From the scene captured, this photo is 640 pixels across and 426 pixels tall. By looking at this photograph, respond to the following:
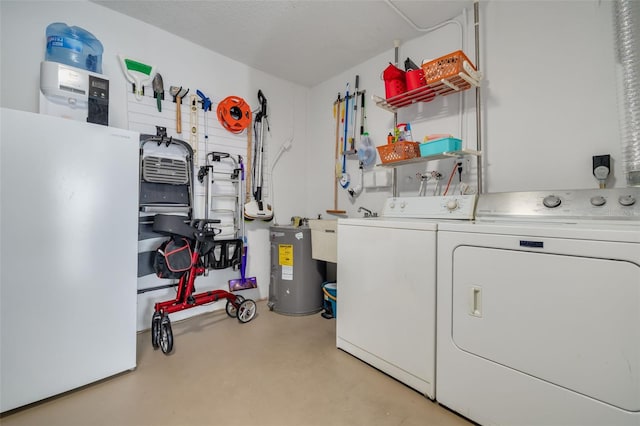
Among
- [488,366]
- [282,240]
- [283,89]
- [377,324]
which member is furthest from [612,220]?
[283,89]

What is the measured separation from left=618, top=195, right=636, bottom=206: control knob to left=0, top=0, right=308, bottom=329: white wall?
106 inches

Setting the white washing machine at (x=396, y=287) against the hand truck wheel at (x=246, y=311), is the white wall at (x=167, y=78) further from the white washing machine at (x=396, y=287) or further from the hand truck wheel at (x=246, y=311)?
the white washing machine at (x=396, y=287)

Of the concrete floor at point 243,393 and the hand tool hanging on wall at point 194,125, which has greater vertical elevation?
the hand tool hanging on wall at point 194,125

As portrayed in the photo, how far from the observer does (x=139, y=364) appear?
5.79ft

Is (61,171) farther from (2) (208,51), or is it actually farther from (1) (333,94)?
(1) (333,94)

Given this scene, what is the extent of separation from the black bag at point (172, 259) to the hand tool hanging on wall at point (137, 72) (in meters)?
1.30

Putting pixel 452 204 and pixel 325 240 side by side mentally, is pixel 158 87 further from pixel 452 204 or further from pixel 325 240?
pixel 452 204

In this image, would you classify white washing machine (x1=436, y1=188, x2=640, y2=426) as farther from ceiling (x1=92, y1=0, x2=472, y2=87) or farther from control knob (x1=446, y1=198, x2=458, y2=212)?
ceiling (x1=92, y1=0, x2=472, y2=87)

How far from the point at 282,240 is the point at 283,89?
1.86 meters

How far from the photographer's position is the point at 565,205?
1.38 metres

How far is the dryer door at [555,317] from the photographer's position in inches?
36.5

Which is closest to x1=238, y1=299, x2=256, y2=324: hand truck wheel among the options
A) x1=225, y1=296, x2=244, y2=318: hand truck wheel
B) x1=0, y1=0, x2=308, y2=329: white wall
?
x1=225, y1=296, x2=244, y2=318: hand truck wheel

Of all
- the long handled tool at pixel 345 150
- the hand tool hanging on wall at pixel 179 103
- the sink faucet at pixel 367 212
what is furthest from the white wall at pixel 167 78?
the sink faucet at pixel 367 212

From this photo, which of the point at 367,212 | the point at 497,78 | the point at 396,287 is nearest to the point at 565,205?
the point at 396,287
